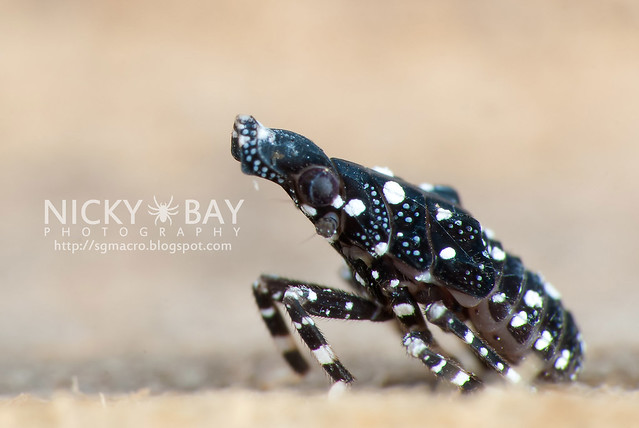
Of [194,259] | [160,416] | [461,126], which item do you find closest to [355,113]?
[461,126]

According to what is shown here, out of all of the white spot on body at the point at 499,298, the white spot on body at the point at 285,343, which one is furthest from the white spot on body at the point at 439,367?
the white spot on body at the point at 285,343

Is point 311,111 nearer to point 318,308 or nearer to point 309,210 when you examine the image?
point 309,210

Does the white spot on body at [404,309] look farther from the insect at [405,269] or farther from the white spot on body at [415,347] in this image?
the white spot on body at [415,347]

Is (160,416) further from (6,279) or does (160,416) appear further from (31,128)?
(31,128)

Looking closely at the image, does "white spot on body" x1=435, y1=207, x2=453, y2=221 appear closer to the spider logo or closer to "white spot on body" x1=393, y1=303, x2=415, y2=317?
"white spot on body" x1=393, y1=303, x2=415, y2=317

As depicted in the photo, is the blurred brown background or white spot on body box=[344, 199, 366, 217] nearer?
white spot on body box=[344, 199, 366, 217]

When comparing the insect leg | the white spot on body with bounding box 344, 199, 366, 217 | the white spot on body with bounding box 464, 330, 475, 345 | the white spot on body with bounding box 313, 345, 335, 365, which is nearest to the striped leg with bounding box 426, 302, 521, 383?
the white spot on body with bounding box 464, 330, 475, 345

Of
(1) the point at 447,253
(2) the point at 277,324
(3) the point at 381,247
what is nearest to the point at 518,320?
(1) the point at 447,253
